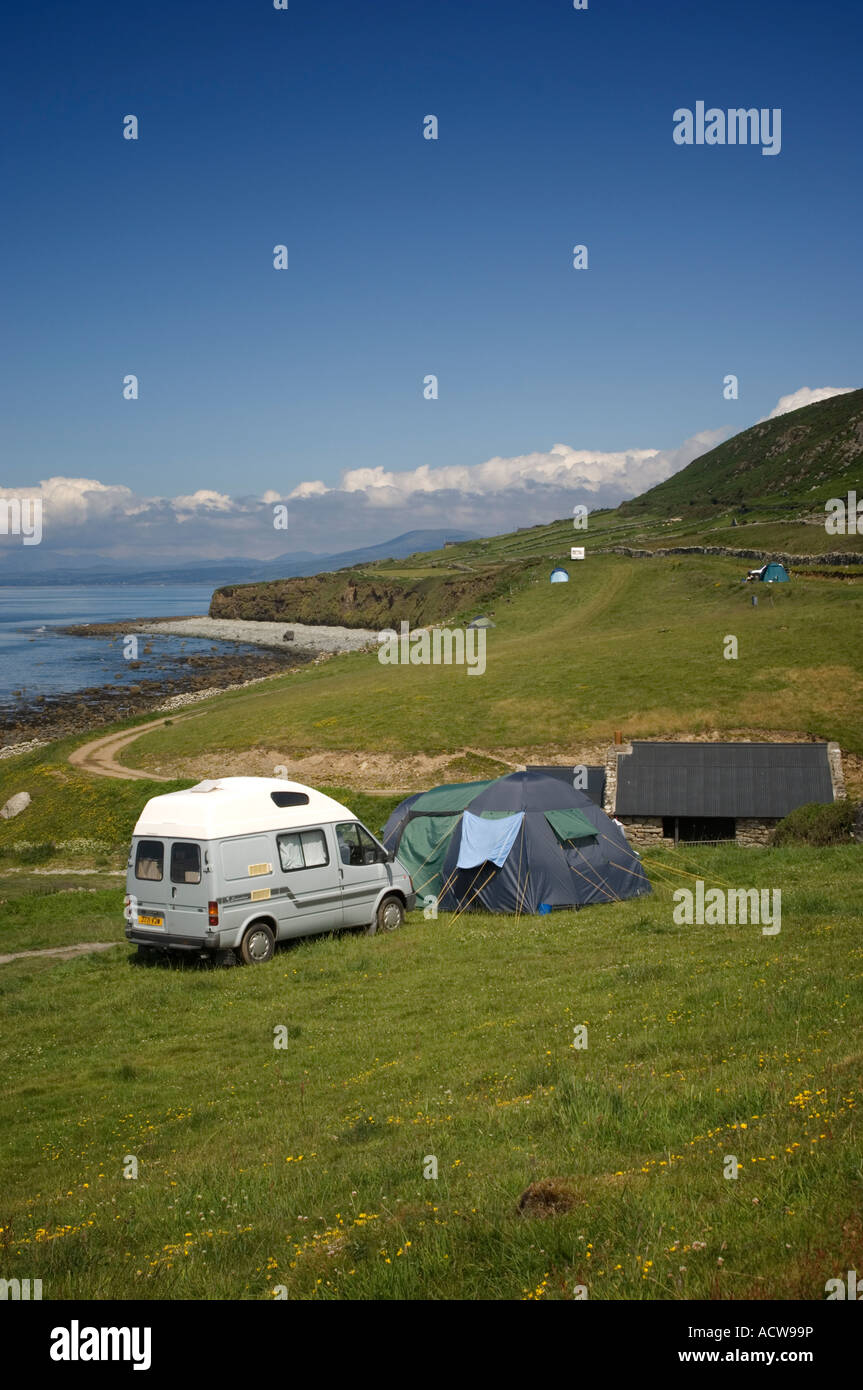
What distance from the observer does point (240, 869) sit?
19.8 metres

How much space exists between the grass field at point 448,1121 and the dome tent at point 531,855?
632cm

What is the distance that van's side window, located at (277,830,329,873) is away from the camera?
68.5ft

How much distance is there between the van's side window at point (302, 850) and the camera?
20891 mm

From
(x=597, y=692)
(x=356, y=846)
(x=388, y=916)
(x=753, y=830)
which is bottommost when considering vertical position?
(x=753, y=830)

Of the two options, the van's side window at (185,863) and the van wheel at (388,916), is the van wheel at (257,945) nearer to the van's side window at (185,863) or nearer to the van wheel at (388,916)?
the van's side window at (185,863)

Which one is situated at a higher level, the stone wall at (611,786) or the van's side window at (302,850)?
the van's side window at (302,850)

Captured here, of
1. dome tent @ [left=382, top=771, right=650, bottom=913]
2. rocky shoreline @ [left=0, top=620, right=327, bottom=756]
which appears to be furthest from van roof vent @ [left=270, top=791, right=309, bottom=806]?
rocky shoreline @ [left=0, top=620, right=327, bottom=756]

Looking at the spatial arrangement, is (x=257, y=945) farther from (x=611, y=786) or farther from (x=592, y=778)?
(x=592, y=778)

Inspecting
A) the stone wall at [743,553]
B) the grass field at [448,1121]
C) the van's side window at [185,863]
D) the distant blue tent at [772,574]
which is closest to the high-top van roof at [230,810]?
the van's side window at [185,863]

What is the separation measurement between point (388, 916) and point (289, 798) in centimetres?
422

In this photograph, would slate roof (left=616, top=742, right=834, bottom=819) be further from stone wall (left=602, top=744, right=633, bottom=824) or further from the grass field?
the grass field

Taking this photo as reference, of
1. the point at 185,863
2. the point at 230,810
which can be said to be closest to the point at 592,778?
the point at 230,810
